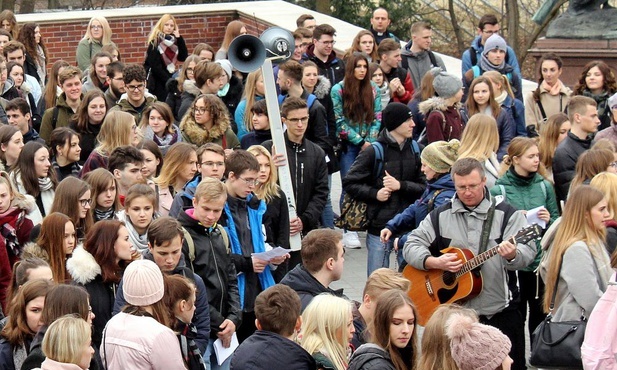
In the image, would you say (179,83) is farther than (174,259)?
Yes

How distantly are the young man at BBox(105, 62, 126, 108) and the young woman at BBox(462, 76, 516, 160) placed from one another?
360 centimetres

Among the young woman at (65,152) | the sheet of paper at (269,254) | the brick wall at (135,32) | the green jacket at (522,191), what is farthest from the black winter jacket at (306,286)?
the brick wall at (135,32)

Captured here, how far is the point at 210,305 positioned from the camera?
8.30 meters

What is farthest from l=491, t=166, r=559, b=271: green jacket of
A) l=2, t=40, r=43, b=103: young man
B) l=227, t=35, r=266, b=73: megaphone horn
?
l=2, t=40, r=43, b=103: young man

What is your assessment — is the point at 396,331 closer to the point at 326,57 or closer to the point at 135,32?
the point at 326,57

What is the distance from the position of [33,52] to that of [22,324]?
969 cm

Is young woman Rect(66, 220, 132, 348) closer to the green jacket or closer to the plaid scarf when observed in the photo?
the green jacket

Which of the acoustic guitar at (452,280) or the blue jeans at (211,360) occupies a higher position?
the acoustic guitar at (452,280)

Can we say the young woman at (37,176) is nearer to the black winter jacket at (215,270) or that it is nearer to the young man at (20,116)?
the black winter jacket at (215,270)

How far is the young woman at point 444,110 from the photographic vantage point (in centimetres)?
1195

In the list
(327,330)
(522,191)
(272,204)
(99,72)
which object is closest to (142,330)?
(327,330)

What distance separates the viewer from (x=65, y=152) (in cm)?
1070

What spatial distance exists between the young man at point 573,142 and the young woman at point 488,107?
1.25 metres

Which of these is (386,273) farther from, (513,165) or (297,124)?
(297,124)
